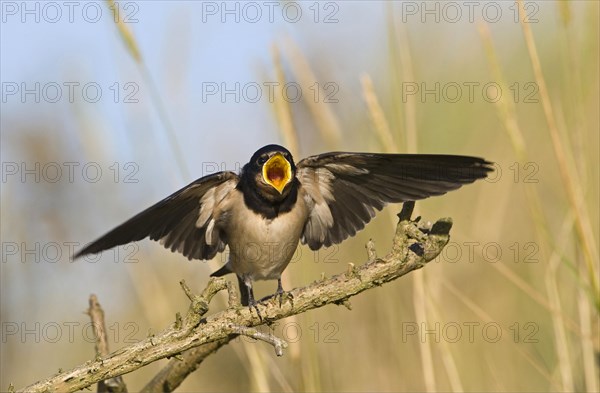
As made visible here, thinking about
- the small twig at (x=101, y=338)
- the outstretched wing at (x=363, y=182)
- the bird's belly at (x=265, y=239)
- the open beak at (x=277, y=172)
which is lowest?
the small twig at (x=101, y=338)

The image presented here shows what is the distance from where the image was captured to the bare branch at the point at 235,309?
8.03ft

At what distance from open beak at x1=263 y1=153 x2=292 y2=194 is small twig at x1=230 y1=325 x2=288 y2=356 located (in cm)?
121

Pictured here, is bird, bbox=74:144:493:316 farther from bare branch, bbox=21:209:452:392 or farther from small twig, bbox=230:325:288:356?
small twig, bbox=230:325:288:356

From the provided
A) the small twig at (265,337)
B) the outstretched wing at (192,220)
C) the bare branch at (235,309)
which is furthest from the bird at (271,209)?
the small twig at (265,337)

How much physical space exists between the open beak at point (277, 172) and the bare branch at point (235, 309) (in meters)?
0.99

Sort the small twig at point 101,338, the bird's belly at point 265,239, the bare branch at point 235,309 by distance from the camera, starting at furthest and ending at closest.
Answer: the bird's belly at point 265,239, the small twig at point 101,338, the bare branch at point 235,309

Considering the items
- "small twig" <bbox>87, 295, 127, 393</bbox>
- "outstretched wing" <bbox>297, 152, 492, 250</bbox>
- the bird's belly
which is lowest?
"small twig" <bbox>87, 295, 127, 393</bbox>

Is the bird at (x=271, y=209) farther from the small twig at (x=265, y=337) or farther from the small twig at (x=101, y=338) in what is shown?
the small twig at (x=265, y=337)

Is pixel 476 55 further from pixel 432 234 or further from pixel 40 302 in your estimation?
pixel 432 234

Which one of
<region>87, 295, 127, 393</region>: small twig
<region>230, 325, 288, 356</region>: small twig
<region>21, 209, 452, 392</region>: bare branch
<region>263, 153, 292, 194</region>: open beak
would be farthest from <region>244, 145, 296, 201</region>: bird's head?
<region>230, 325, 288, 356</region>: small twig

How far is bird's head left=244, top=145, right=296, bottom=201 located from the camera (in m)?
3.55

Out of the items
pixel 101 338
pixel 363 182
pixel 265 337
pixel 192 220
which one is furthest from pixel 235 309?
pixel 192 220

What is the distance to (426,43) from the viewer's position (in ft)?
19.5

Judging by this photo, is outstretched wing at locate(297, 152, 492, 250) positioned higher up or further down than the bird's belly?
higher up
